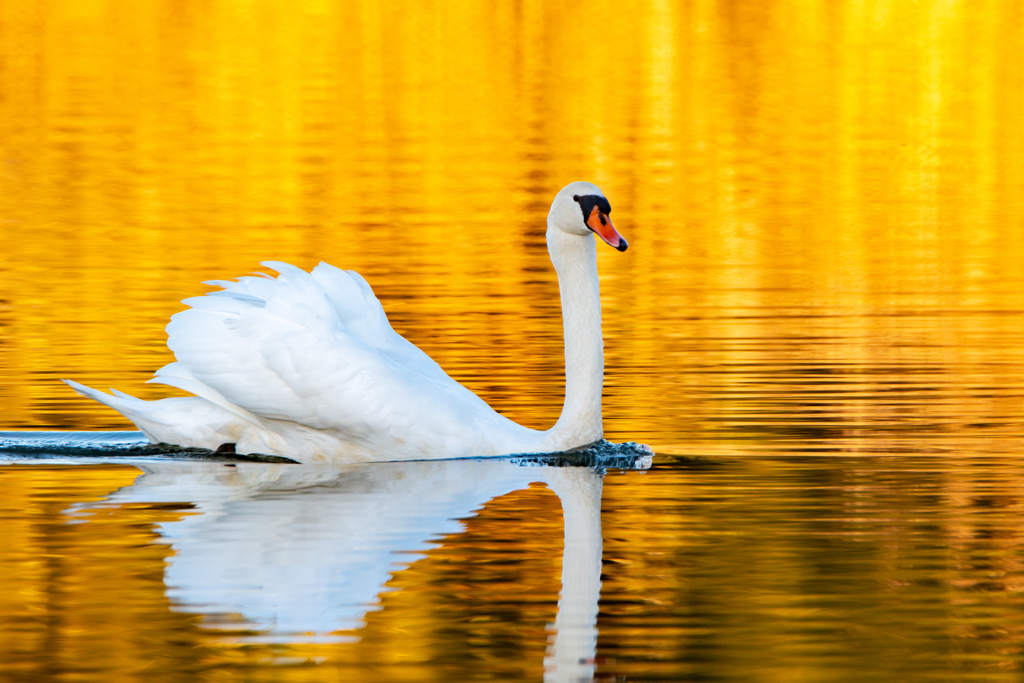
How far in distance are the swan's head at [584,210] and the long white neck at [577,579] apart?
1630 mm

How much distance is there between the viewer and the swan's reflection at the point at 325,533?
25.7 ft

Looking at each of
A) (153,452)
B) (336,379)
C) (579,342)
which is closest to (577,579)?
(336,379)

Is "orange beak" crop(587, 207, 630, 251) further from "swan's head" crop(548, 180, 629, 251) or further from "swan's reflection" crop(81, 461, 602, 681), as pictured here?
"swan's reflection" crop(81, 461, 602, 681)

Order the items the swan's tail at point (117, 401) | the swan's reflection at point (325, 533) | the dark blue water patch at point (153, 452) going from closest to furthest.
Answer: the swan's reflection at point (325, 533)
the dark blue water patch at point (153, 452)
the swan's tail at point (117, 401)

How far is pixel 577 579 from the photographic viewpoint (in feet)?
27.6

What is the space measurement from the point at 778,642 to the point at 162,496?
4.58m

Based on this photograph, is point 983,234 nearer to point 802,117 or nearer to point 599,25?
point 802,117

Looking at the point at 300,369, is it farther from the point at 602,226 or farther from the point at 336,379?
the point at 602,226

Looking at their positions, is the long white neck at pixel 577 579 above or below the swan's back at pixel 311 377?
below

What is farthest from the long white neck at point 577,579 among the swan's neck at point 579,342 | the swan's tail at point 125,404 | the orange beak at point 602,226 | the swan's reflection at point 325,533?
the swan's tail at point 125,404

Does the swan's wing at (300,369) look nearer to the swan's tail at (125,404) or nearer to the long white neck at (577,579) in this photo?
the swan's tail at (125,404)

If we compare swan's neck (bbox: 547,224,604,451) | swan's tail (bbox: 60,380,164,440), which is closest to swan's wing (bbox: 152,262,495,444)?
swan's tail (bbox: 60,380,164,440)

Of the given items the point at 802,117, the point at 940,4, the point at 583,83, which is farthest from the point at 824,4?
the point at 802,117

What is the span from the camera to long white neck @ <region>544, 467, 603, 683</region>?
7.06 metres
